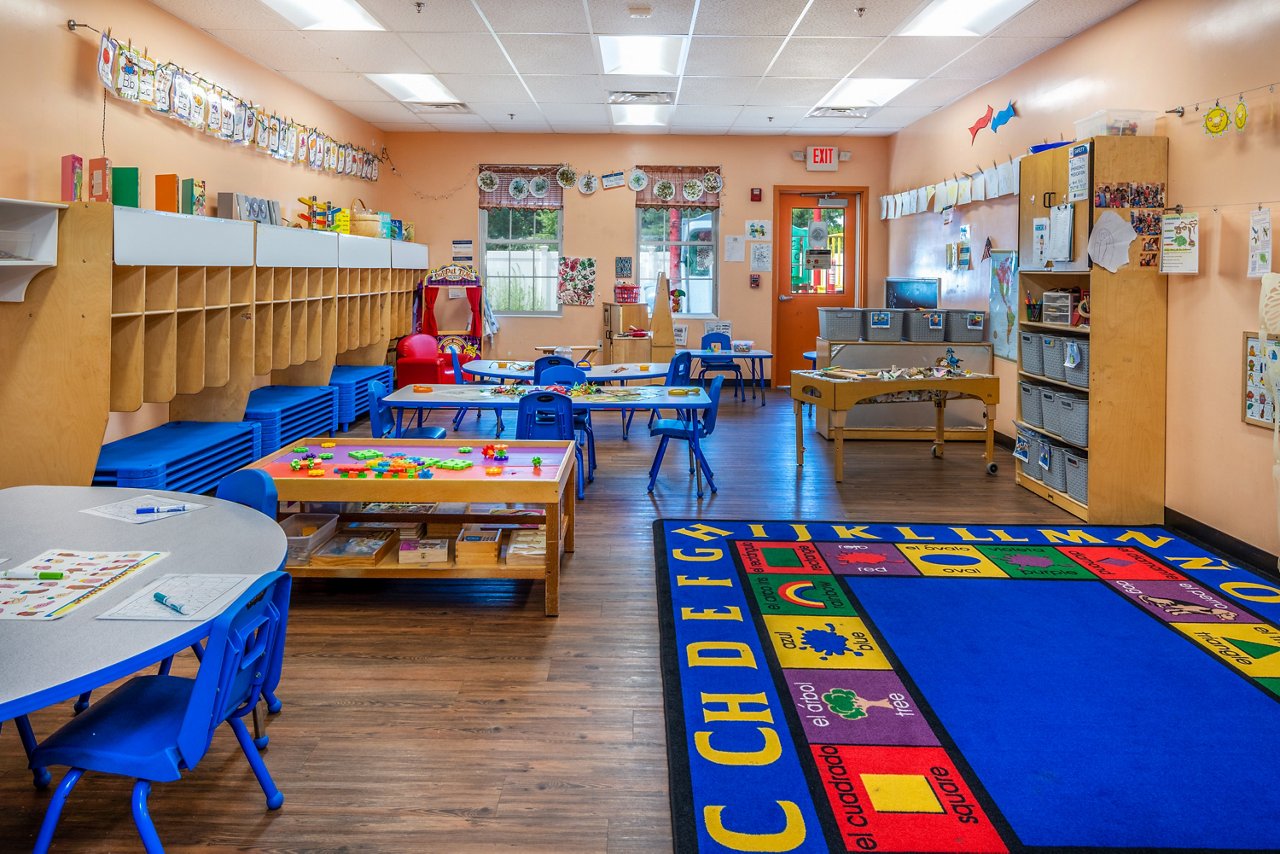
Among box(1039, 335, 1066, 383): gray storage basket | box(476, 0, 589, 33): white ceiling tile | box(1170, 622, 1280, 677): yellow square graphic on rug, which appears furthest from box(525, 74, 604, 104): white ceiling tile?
box(1170, 622, 1280, 677): yellow square graphic on rug

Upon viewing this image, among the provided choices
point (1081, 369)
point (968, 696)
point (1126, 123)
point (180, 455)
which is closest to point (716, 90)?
point (1126, 123)

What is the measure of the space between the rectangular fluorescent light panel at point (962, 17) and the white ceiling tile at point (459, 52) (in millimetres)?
2997

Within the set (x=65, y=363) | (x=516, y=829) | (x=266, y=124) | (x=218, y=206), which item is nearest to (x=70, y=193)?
(x=65, y=363)

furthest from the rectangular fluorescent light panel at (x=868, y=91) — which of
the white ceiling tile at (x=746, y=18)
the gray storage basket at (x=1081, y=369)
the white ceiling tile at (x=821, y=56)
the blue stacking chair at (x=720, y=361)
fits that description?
the gray storage basket at (x=1081, y=369)

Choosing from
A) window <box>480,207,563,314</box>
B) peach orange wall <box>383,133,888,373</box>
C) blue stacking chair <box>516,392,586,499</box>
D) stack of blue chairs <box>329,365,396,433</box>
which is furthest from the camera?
window <box>480,207,563,314</box>

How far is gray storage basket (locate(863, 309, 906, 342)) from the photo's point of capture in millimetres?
8797

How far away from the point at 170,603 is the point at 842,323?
7.26 m

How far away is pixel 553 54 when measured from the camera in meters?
7.77

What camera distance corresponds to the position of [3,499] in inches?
132

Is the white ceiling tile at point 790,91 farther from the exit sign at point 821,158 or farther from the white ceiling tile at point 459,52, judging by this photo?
the white ceiling tile at point 459,52

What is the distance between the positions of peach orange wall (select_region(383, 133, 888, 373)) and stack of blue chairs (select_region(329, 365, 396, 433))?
7.29 ft

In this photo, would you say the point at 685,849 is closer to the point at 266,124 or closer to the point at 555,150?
the point at 266,124

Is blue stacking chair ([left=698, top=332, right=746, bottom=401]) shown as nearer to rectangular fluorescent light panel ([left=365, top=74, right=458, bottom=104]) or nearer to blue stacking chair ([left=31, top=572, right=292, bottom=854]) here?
rectangular fluorescent light panel ([left=365, top=74, right=458, bottom=104])

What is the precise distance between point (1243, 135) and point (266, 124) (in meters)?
6.76
